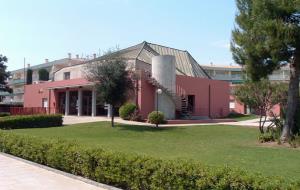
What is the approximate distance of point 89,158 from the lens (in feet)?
34.1

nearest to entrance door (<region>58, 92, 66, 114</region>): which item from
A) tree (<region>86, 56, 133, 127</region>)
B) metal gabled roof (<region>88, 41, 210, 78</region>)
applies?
metal gabled roof (<region>88, 41, 210, 78</region>)

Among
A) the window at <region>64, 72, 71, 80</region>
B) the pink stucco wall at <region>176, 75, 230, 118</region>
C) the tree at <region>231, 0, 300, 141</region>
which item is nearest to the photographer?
the tree at <region>231, 0, 300, 141</region>

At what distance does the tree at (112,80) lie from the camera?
27.3m

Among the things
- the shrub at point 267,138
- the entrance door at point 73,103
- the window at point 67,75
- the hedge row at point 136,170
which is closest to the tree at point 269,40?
the shrub at point 267,138

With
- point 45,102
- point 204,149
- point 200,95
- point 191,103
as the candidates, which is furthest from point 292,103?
point 45,102

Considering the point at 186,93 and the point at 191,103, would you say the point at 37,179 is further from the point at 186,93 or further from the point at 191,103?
the point at 191,103

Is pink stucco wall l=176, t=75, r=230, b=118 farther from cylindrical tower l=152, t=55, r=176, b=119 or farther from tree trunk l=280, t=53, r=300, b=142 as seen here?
tree trunk l=280, t=53, r=300, b=142

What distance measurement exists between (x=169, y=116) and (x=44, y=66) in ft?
213

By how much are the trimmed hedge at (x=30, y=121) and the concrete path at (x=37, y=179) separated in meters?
15.6

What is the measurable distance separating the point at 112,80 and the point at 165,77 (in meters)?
9.37

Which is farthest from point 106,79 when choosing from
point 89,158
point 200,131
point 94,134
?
point 89,158

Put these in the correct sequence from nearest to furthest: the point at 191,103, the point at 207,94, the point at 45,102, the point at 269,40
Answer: the point at 269,40
the point at 191,103
the point at 207,94
the point at 45,102

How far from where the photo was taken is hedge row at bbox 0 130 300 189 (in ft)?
22.6

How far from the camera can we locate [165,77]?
3588 cm
